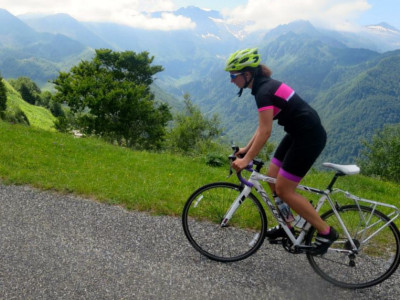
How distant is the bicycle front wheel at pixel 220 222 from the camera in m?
4.99

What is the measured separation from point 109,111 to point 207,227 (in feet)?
93.3

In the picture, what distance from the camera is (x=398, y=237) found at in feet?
14.3

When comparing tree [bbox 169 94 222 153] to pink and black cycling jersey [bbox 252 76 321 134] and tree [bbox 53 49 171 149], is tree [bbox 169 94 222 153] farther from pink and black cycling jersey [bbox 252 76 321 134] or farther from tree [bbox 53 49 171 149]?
pink and black cycling jersey [bbox 252 76 321 134]

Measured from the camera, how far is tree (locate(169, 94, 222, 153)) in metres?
51.3

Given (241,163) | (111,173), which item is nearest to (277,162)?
(241,163)

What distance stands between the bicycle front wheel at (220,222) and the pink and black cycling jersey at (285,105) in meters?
1.42

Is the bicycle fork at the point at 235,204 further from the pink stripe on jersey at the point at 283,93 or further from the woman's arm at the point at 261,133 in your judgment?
the pink stripe on jersey at the point at 283,93

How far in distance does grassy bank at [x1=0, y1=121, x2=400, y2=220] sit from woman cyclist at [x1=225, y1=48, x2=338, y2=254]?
301 centimetres

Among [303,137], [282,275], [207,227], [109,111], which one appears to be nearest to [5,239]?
[207,227]

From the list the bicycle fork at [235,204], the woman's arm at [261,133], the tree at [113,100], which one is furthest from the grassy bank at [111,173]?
the tree at [113,100]

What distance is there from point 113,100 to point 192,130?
22734 millimetres

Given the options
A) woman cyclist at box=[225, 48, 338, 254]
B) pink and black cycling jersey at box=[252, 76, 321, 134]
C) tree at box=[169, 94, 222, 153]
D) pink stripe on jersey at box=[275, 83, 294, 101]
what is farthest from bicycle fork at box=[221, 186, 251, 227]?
tree at box=[169, 94, 222, 153]

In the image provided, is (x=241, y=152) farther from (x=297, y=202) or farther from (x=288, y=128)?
(x=297, y=202)

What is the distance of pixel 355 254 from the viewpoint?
4.57 meters
